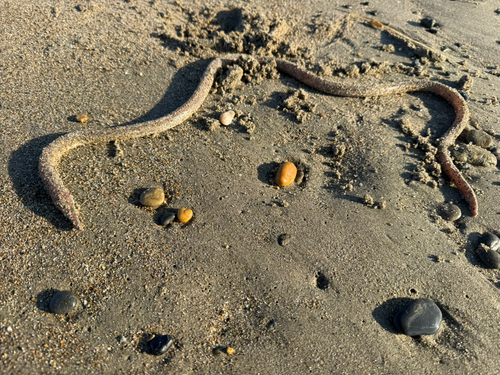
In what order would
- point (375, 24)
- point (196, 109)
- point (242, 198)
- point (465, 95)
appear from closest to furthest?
1. point (242, 198)
2. point (196, 109)
3. point (465, 95)
4. point (375, 24)

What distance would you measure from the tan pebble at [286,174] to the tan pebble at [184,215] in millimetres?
1292

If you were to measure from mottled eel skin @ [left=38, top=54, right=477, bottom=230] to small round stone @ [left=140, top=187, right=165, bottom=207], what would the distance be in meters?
0.81

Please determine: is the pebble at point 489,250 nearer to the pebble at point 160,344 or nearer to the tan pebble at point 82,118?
the pebble at point 160,344

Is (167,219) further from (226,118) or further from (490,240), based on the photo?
(490,240)

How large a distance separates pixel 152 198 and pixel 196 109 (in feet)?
5.91

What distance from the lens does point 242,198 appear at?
14.0 ft

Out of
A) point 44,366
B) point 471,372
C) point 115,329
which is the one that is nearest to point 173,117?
point 115,329

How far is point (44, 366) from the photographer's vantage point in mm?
3121

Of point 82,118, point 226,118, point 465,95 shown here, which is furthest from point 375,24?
point 82,118

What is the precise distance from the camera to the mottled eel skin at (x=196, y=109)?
4.06m

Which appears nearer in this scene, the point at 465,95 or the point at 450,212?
the point at 450,212

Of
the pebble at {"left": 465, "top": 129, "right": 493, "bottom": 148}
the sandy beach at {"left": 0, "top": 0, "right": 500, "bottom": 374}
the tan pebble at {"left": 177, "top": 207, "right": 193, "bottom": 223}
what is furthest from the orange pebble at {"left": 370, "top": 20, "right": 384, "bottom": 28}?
the tan pebble at {"left": 177, "top": 207, "right": 193, "bottom": 223}

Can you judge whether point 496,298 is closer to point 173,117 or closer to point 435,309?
point 435,309

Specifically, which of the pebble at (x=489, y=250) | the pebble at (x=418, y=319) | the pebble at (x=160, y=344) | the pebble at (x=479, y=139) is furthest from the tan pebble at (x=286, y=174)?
the pebble at (x=479, y=139)
